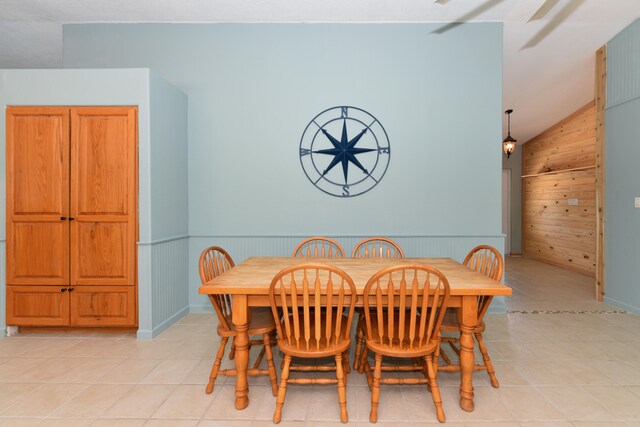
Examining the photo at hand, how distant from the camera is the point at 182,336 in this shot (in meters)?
3.01

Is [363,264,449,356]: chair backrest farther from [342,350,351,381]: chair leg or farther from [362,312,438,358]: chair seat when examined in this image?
[342,350,351,381]: chair leg

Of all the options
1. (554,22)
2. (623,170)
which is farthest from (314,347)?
(554,22)

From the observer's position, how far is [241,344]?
194cm

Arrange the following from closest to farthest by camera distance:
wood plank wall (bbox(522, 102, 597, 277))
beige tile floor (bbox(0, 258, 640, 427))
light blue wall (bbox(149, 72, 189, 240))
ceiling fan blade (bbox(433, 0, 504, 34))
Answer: beige tile floor (bbox(0, 258, 640, 427)) → light blue wall (bbox(149, 72, 189, 240)) → ceiling fan blade (bbox(433, 0, 504, 34)) → wood plank wall (bbox(522, 102, 597, 277))

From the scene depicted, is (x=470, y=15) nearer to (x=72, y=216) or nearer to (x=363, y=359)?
(x=363, y=359)

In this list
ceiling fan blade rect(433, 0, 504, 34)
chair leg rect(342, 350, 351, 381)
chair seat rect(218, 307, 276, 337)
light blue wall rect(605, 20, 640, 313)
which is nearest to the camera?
chair seat rect(218, 307, 276, 337)

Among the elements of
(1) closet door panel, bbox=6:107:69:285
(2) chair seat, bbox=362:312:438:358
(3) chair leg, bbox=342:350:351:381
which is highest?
(1) closet door panel, bbox=6:107:69:285

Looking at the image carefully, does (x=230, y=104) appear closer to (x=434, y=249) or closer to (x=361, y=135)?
(x=361, y=135)

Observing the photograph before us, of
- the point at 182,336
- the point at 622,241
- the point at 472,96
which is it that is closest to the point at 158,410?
the point at 182,336

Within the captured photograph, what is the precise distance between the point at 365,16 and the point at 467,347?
3.18m

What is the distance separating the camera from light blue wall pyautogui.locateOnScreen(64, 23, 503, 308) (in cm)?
363

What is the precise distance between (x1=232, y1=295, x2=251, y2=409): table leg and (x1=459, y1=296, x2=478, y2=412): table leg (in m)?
1.19

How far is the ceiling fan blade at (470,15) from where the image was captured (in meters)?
3.31

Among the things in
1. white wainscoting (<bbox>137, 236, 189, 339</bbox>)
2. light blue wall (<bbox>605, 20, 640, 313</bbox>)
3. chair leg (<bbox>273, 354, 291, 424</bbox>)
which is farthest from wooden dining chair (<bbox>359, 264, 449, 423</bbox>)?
light blue wall (<bbox>605, 20, 640, 313</bbox>)
